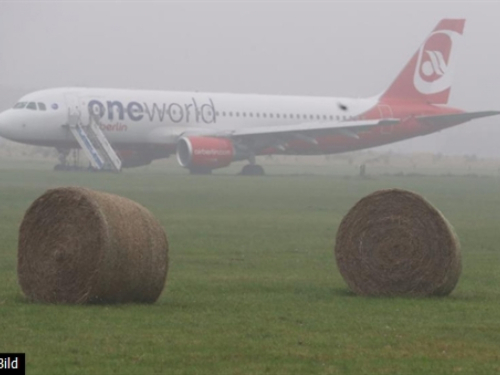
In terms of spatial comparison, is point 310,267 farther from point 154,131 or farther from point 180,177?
point 154,131

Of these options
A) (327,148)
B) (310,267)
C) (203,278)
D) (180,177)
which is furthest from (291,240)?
(327,148)

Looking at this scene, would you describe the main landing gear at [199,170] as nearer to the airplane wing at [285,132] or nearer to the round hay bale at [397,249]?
the airplane wing at [285,132]

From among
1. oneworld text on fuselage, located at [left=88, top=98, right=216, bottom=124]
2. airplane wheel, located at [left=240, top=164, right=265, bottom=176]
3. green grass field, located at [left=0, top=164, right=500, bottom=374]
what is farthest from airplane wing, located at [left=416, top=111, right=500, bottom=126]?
green grass field, located at [left=0, top=164, right=500, bottom=374]

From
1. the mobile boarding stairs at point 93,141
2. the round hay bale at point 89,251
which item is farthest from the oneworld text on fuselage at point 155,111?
A: the round hay bale at point 89,251

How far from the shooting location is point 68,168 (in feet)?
182

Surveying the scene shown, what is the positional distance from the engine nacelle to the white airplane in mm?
39

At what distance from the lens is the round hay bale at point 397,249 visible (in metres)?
15.7

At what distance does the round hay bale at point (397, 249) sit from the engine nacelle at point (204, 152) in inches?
1504

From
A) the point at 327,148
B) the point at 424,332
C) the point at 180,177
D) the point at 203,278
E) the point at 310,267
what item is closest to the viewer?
the point at 424,332

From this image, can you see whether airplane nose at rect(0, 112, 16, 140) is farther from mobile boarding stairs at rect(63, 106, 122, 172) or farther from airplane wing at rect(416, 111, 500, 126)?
airplane wing at rect(416, 111, 500, 126)

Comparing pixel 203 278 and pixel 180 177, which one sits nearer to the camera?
pixel 203 278

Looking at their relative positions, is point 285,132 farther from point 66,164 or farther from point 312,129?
point 66,164

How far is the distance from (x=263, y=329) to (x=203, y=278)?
16.5 ft

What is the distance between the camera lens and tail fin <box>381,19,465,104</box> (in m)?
64.4
